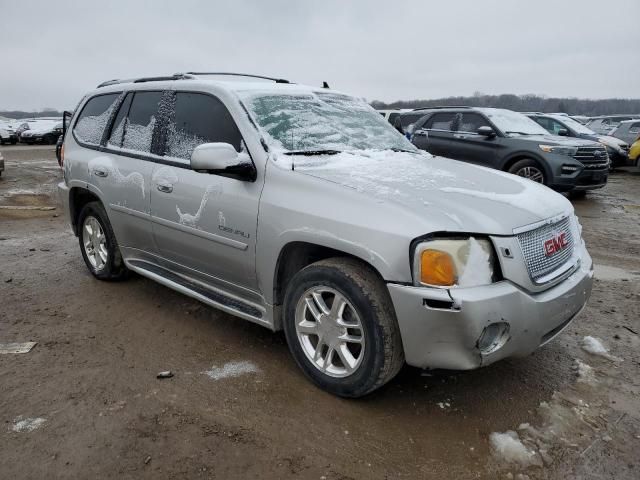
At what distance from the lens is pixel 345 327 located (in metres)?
2.67

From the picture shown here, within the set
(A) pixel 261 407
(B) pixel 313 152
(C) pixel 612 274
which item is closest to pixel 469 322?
(A) pixel 261 407

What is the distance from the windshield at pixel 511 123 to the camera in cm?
933

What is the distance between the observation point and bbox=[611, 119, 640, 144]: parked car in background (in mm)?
16188

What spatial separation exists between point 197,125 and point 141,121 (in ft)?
2.40

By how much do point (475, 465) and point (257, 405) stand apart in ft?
3.78

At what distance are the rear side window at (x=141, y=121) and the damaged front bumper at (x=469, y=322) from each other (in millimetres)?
2409

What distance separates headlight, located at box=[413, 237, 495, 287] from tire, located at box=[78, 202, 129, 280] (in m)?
2.97

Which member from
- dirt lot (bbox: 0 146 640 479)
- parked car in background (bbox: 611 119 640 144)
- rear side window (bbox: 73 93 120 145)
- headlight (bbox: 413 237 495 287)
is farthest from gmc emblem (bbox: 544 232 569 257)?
parked car in background (bbox: 611 119 640 144)

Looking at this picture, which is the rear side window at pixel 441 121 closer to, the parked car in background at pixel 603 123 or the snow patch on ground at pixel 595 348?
the snow patch on ground at pixel 595 348

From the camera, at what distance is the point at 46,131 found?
89.4ft

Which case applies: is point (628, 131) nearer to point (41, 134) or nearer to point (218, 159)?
point (218, 159)

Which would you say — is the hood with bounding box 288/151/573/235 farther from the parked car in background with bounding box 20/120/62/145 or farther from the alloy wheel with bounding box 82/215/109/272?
the parked car in background with bounding box 20/120/62/145

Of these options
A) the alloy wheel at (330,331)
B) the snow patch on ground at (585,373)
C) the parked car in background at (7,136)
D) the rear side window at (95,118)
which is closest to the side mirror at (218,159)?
the alloy wheel at (330,331)

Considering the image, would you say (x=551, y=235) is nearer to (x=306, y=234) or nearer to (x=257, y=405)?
(x=306, y=234)
